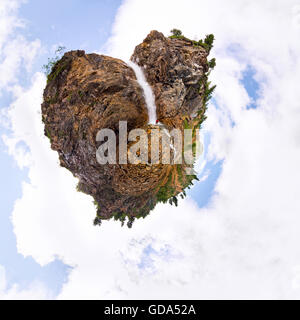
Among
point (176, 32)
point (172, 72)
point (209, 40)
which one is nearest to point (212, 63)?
point (209, 40)

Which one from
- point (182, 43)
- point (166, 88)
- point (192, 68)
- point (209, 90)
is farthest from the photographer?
point (209, 90)

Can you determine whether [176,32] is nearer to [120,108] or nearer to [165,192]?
[120,108]

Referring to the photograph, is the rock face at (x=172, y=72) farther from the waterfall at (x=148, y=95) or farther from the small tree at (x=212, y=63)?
the small tree at (x=212, y=63)

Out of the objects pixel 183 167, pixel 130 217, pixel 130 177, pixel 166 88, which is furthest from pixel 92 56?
pixel 130 217

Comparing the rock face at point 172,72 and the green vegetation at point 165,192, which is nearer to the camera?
the rock face at point 172,72

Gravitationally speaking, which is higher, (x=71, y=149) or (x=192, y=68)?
(x=192, y=68)

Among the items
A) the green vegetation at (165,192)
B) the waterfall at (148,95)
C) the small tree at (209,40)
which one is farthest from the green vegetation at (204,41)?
the green vegetation at (165,192)

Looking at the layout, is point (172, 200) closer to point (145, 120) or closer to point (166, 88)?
point (145, 120)

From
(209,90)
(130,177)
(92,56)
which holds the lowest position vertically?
(130,177)

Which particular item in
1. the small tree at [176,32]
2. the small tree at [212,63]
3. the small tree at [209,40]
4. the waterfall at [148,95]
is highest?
the small tree at [176,32]
